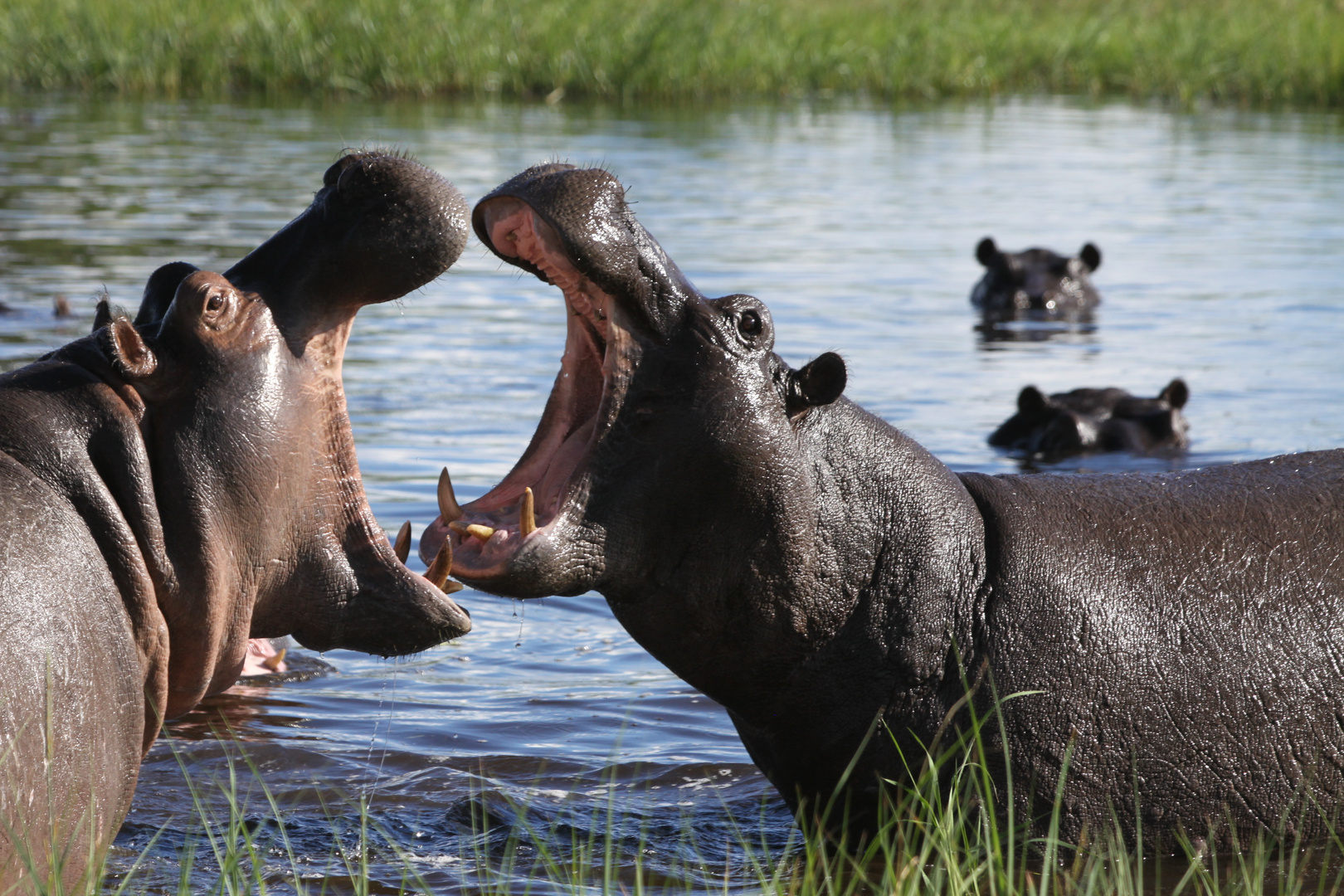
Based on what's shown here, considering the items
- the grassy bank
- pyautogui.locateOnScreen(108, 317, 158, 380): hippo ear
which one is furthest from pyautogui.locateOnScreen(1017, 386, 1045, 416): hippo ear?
the grassy bank

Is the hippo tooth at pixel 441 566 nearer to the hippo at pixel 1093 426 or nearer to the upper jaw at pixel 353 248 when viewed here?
the upper jaw at pixel 353 248

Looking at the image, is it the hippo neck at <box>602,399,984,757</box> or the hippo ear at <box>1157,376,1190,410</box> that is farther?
the hippo ear at <box>1157,376,1190,410</box>

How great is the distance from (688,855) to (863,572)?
0.77 meters

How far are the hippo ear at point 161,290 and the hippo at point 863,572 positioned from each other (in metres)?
0.54

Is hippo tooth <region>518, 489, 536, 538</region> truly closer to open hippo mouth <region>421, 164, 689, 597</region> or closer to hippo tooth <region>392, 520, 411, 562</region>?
open hippo mouth <region>421, 164, 689, 597</region>

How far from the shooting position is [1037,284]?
11.9 m

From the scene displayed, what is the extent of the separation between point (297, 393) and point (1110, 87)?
26.3 metres

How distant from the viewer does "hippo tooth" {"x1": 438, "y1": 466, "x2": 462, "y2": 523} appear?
322cm

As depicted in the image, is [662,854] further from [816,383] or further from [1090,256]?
[1090,256]

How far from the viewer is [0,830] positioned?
97.3 inches

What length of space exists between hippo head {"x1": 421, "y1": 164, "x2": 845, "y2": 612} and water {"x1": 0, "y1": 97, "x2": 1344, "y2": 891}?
35cm

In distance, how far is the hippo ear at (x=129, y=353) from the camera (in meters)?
2.76

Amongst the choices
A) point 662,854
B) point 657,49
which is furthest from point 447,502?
point 657,49

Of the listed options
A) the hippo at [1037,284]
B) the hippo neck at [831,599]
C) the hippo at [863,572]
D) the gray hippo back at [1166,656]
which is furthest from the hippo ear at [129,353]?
the hippo at [1037,284]
